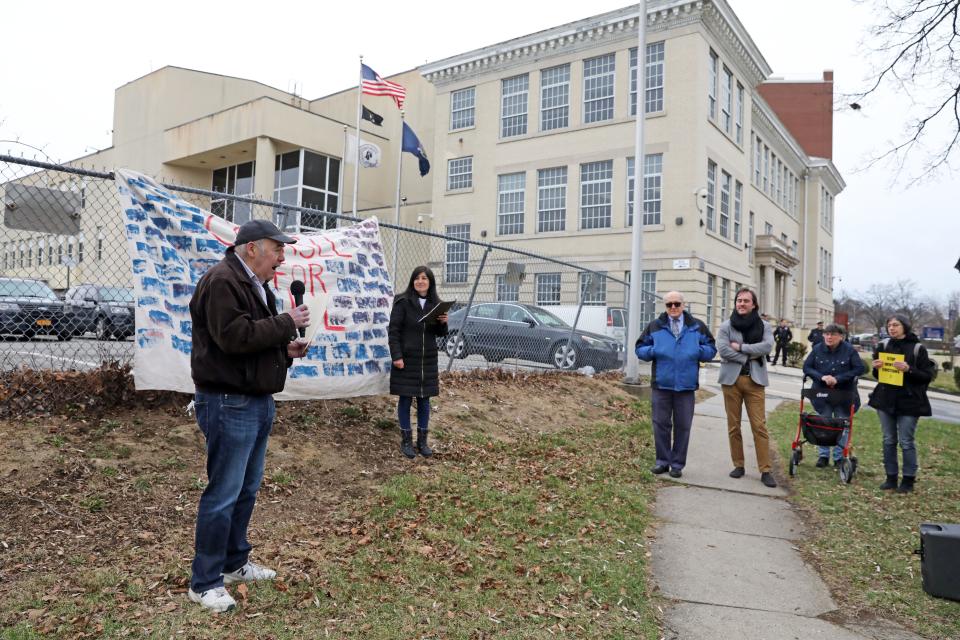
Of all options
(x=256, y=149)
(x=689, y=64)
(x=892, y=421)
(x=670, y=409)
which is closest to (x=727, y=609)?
(x=670, y=409)

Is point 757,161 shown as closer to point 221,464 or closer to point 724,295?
point 724,295

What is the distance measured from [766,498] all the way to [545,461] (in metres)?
2.24

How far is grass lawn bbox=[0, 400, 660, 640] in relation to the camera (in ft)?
10.7

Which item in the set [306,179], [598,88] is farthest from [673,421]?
[306,179]

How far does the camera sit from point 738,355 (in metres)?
7.08

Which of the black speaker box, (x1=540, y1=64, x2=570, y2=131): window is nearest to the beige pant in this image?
the black speaker box

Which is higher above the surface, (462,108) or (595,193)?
(462,108)

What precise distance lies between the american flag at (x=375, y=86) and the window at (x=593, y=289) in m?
15.8


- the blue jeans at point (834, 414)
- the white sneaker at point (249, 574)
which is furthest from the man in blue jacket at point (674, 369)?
the white sneaker at point (249, 574)

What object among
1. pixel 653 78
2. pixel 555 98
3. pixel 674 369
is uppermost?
pixel 653 78

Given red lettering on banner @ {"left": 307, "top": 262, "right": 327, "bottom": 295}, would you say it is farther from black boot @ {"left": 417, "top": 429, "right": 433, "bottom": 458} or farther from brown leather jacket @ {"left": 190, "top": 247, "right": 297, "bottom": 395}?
brown leather jacket @ {"left": 190, "top": 247, "right": 297, "bottom": 395}

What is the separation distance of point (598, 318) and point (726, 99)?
20361 millimetres

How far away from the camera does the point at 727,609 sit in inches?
154

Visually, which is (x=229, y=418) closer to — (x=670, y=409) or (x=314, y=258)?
(x=314, y=258)
